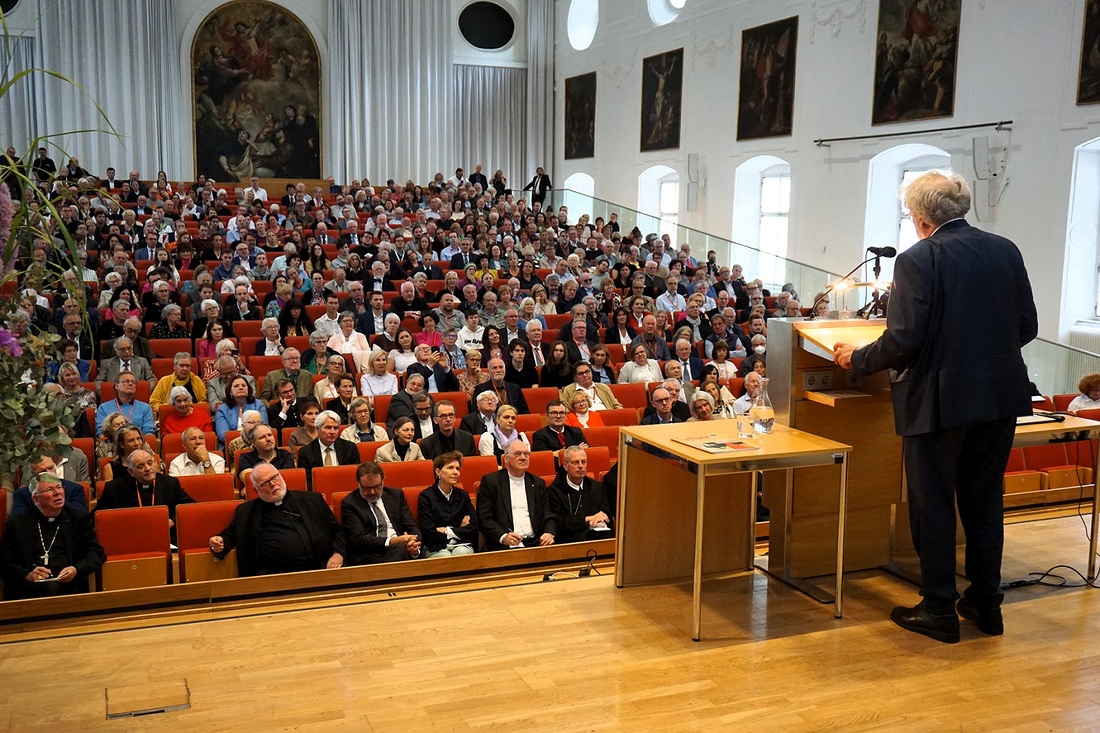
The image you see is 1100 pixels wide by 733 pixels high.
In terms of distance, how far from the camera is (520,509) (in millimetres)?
5223

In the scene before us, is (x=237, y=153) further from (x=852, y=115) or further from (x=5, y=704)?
(x=5, y=704)

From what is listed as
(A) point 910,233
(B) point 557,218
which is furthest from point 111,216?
(A) point 910,233

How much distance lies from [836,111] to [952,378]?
11885mm

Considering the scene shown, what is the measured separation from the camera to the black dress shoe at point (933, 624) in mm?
3221

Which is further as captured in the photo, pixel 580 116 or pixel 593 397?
pixel 580 116

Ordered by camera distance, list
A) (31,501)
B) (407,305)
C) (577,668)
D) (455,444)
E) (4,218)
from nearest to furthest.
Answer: (4,218), (577,668), (31,501), (455,444), (407,305)

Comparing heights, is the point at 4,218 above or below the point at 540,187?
below

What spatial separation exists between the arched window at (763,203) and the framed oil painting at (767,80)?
0.53m

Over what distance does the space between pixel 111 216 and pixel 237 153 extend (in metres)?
7.10

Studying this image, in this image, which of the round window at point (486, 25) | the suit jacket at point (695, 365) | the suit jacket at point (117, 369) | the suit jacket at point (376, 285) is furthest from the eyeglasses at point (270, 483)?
the round window at point (486, 25)

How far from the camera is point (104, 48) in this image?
59.3ft

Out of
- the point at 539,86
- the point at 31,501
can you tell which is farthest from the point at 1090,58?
the point at 539,86

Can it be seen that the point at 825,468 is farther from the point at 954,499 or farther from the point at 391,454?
the point at 391,454

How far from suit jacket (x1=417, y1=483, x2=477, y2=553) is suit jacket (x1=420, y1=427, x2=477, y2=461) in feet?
2.69
